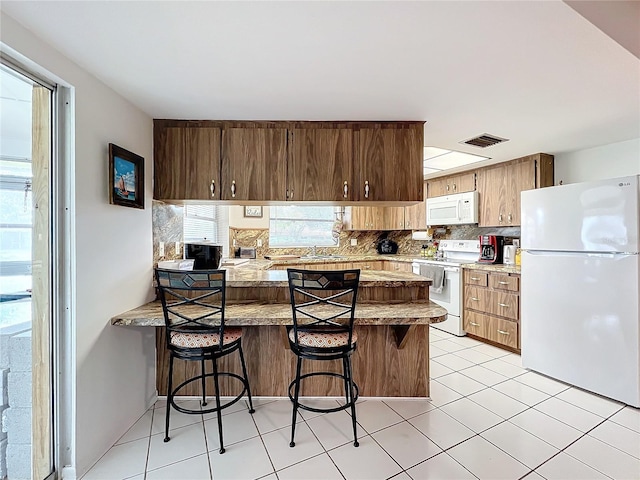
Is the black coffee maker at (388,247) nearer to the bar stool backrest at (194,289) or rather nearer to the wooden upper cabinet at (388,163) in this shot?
the wooden upper cabinet at (388,163)

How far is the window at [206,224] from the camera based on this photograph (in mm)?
3859

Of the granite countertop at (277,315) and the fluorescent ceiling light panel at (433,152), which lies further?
the fluorescent ceiling light panel at (433,152)

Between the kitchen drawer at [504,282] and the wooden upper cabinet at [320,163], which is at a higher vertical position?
the wooden upper cabinet at [320,163]

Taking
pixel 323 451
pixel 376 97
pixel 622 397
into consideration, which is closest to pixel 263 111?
pixel 376 97

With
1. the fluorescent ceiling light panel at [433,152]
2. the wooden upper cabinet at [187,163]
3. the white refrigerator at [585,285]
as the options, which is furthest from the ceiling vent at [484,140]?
the wooden upper cabinet at [187,163]

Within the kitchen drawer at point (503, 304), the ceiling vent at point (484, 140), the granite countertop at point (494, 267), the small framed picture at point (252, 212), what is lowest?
the kitchen drawer at point (503, 304)

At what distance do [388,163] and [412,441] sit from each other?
2.01 metres

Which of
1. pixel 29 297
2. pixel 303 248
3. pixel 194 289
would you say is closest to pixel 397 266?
pixel 303 248

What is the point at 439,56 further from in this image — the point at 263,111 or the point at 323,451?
the point at 323,451

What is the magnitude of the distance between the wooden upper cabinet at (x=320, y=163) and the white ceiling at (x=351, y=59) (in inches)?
6.0

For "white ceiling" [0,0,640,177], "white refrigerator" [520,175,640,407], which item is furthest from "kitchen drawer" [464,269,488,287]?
"white ceiling" [0,0,640,177]

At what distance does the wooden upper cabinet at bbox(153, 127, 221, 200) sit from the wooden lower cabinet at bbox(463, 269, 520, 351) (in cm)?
313

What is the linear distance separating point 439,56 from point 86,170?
79.7 inches

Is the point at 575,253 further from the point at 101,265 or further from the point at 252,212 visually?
the point at 252,212
